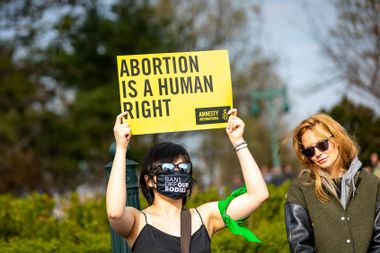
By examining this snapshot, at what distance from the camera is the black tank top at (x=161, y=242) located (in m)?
3.36

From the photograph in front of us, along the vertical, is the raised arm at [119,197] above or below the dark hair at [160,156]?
below

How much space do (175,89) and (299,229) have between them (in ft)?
3.43

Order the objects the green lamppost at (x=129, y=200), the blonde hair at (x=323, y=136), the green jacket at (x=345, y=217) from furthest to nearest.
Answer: the green lamppost at (x=129, y=200), the blonde hair at (x=323, y=136), the green jacket at (x=345, y=217)

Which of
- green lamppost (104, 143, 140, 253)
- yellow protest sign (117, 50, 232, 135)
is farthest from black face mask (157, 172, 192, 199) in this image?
green lamppost (104, 143, 140, 253)

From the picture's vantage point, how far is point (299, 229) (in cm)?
378

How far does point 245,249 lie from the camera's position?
595 centimetres

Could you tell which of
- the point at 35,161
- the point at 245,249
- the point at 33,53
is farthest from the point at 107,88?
the point at 245,249

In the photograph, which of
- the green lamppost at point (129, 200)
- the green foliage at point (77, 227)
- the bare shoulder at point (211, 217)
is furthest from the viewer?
the green foliage at point (77, 227)

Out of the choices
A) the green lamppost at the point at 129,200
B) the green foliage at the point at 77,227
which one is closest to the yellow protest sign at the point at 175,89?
the green lamppost at the point at 129,200

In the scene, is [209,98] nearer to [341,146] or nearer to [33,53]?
[341,146]

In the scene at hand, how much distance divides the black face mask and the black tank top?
0.63 feet

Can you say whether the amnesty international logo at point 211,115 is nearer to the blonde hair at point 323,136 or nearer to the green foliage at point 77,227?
the blonde hair at point 323,136

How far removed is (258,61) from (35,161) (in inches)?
475

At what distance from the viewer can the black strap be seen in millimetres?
3362
